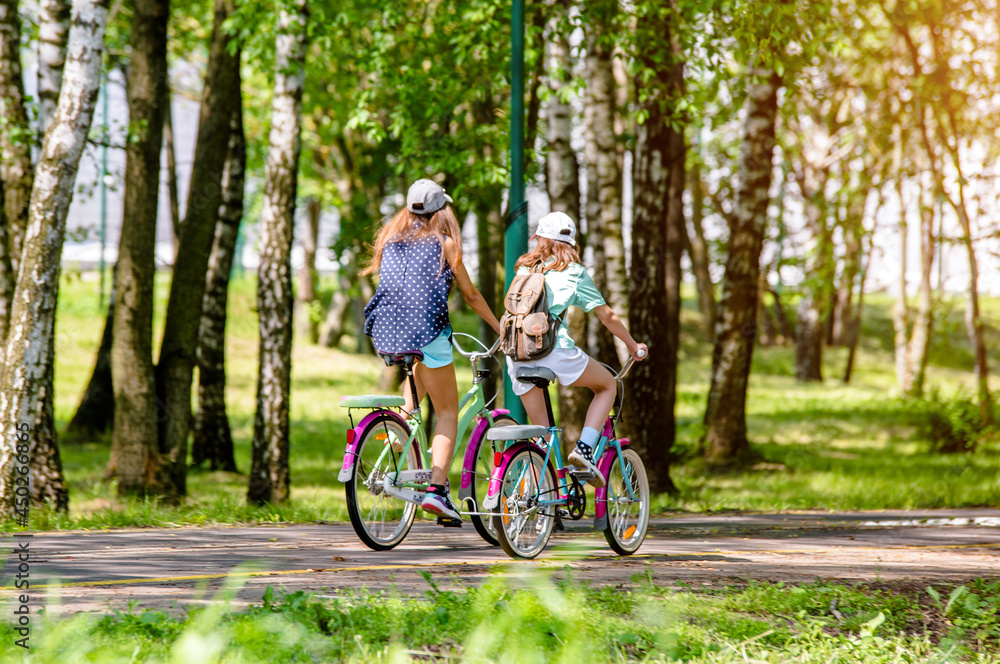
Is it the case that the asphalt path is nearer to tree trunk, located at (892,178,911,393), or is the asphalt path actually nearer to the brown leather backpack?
the brown leather backpack

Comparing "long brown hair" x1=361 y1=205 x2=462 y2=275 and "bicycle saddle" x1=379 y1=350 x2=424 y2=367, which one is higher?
"long brown hair" x1=361 y1=205 x2=462 y2=275

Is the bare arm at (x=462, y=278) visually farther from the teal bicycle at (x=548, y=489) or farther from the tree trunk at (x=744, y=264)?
the tree trunk at (x=744, y=264)

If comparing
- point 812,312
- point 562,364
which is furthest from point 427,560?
point 812,312

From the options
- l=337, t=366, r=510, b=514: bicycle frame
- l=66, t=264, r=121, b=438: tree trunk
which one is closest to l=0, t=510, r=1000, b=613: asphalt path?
l=337, t=366, r=510, b=514: bicycle frame

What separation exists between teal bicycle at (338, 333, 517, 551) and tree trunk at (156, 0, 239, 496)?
6.15 m

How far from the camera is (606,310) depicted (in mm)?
6148

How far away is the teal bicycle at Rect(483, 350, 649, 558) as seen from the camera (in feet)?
19.2

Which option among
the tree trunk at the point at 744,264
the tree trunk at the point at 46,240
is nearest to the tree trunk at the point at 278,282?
the tree trunk at the point at 46,240

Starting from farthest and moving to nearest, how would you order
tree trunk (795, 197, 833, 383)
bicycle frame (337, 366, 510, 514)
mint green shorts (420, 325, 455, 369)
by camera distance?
tree trunk (795, 197, 833, 383)
mint green shorts (420, 325, 455, 369)
bicycle frame (337, 366, 510, 514)

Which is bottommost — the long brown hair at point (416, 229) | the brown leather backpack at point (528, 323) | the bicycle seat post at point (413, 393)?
the bicycle seat post at point (413, 393)

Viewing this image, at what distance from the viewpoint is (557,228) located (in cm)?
615

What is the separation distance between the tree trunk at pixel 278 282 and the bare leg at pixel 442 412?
4756mm

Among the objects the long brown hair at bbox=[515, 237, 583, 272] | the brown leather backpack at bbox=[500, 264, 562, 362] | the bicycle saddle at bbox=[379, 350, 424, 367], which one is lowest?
the bicycle saddle at bbox=[379, 350, 424, 367]

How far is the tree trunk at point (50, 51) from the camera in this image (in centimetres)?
952
